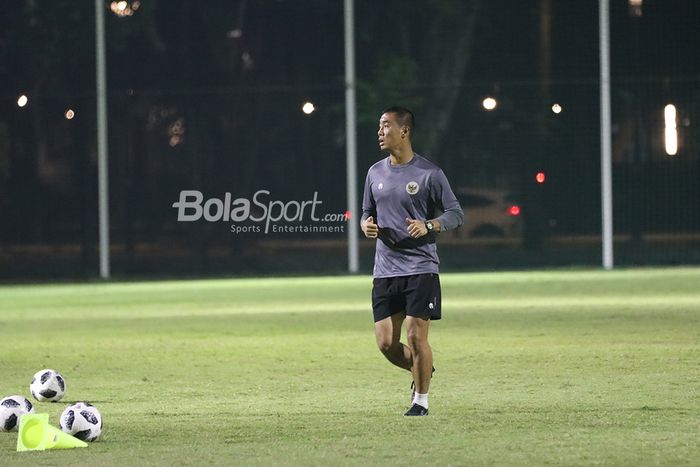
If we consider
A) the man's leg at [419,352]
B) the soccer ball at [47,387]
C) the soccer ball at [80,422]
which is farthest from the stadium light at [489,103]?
the soccer ball at [80,422]

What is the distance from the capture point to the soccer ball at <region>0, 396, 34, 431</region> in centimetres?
980

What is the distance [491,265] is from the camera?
3041 cm

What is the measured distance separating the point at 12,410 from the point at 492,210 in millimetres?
20738

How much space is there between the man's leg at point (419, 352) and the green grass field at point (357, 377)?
29 centimetres

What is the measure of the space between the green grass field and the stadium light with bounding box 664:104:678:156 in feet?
16.4

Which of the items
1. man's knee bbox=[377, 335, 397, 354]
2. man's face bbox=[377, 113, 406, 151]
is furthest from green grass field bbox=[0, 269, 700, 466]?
man's face bbox=[377, 113, 406, 151]

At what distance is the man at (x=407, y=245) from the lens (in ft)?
34.3

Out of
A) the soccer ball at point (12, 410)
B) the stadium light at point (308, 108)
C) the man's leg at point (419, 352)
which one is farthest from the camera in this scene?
the stadium light at point (308, 108)

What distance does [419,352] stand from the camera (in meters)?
10.4

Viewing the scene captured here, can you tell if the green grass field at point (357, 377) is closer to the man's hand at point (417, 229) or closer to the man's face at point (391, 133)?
the man's hand at point (417, 229)

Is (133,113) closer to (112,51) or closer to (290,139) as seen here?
(112,51)

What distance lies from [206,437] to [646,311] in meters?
11.6

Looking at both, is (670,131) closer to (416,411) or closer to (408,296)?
(408,296)

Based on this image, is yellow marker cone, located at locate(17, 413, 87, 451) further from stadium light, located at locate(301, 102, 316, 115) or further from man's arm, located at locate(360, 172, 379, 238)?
stadium light, located at locate(301, 102, 316, 115)
